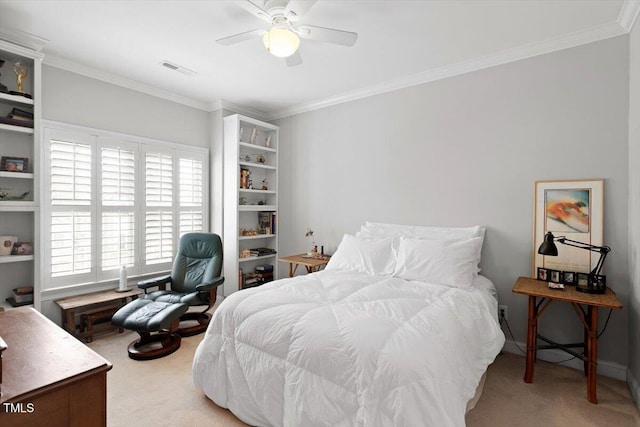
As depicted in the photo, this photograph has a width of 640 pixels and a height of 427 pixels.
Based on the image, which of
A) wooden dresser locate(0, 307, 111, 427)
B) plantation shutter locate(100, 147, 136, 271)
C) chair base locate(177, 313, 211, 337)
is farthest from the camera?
plantation shutter locate(100, 147, 136, 271)

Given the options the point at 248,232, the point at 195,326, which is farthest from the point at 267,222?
the point at 195,326

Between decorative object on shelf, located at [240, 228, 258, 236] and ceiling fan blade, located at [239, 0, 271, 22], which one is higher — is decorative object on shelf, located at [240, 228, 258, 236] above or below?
below

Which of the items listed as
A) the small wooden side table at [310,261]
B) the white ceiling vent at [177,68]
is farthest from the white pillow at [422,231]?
the white ceiling vent at [177,68]

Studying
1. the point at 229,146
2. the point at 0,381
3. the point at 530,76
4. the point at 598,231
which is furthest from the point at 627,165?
the point at 229,146

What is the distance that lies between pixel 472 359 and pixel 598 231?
1686 millimetres

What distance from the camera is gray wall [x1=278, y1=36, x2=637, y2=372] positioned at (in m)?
2.55

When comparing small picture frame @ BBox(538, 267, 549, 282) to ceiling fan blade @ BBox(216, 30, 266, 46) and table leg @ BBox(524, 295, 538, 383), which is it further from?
ceiling fan blade @ BBox(216, 30, 266, 46)

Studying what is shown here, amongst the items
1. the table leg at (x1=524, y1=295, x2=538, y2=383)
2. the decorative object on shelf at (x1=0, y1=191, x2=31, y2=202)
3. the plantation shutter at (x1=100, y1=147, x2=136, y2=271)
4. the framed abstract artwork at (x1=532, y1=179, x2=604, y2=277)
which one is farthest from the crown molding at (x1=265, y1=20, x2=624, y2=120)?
the decorative object on shelf at (x1=0, y1=191, x2=31, y2=202)

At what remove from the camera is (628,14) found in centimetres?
231

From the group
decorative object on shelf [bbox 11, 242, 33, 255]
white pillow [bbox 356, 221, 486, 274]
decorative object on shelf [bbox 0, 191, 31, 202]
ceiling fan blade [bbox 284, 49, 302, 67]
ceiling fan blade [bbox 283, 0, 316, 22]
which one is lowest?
decorative object on shelf [bbox 11, 242, 33, 255]

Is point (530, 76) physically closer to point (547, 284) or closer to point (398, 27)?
point (398, 27)

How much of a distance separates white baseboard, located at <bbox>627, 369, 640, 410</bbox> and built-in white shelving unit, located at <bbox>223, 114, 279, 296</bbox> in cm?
381

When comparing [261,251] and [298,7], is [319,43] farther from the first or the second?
[261,251]

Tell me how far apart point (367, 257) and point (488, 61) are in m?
2.19
